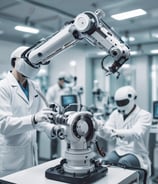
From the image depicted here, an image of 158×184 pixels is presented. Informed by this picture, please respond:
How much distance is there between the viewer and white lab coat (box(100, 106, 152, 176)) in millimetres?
2422

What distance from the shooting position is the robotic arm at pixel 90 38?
4.42 feet

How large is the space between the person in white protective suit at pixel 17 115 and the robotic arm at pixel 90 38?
1.04 ft

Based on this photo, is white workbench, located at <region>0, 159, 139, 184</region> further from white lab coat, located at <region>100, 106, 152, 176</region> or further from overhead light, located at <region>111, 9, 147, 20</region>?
overhead light, located at <region>111, 9, 147, 20</region>

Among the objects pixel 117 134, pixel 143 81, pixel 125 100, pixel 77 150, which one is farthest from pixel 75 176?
pixel 143 81

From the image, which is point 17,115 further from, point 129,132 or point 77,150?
point 129,132

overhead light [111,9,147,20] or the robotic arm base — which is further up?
overhead light [111,9,147,20]

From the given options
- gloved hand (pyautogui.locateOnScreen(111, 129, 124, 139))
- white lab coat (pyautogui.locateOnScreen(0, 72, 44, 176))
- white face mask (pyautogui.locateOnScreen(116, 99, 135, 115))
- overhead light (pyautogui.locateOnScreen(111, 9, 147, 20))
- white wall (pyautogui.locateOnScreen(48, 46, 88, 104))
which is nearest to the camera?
white lab coat (pyautogui.locateOnScreen(0, 72, 44, 176))

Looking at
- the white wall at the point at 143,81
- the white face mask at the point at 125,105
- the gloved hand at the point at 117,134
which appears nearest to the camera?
the gloved hand at the point at 117,134

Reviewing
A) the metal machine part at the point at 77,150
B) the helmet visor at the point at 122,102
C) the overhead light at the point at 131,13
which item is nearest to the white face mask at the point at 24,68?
the metal machine part at the point at 77,150

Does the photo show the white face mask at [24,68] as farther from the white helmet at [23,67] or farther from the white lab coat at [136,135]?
the white lab coat at [136,135]

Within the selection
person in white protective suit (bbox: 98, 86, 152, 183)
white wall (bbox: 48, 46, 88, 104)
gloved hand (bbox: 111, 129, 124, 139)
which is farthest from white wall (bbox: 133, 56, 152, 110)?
gloved hand (bbox: 111, 129, 124, 139)

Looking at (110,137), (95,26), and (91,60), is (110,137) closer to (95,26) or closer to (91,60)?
(95,26)

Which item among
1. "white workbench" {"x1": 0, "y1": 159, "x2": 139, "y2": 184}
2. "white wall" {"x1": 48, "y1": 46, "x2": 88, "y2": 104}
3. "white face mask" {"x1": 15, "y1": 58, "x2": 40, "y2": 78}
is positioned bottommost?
"white workbench" {"x1": 0, "y1": 159, "x2": 139, "y2": 184}

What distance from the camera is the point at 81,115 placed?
1422 millimetres
